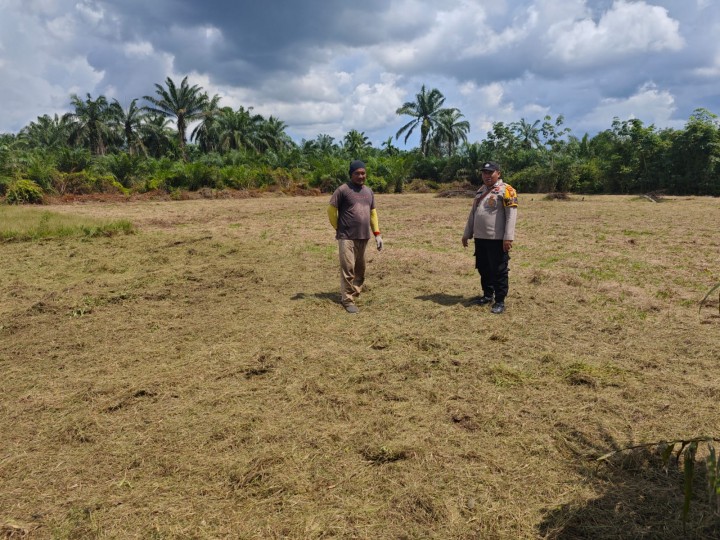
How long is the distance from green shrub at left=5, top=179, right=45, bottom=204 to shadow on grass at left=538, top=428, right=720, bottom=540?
79.0 ft

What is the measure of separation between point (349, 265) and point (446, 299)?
1.26 metres

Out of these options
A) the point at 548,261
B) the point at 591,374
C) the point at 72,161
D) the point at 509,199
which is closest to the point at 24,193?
the point at 72,161

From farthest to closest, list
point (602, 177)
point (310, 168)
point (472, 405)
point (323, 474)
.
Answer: point (310, 168) → point (602, 177) → point (472, 405) → point (323, 474)

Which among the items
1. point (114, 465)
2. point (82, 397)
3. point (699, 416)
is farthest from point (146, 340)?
point (699, 416)

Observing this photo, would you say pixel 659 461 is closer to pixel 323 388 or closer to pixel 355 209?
pixel 323 388

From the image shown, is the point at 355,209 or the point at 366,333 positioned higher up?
the point at 355,209

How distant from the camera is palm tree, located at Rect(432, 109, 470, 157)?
41969 millimetres

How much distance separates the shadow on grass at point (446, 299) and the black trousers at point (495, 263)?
43 centimetres

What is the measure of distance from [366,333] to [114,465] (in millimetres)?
2482

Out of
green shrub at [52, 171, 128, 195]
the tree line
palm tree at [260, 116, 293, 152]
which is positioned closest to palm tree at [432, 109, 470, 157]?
the tree line

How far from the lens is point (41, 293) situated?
6340mm

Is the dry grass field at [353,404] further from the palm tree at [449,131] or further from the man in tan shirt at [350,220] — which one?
the palm tree at [449,131]

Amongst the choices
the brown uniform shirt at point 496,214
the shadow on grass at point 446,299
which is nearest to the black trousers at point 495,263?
the brown uniform shirt at point 496,214

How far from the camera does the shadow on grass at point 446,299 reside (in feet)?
17.9
